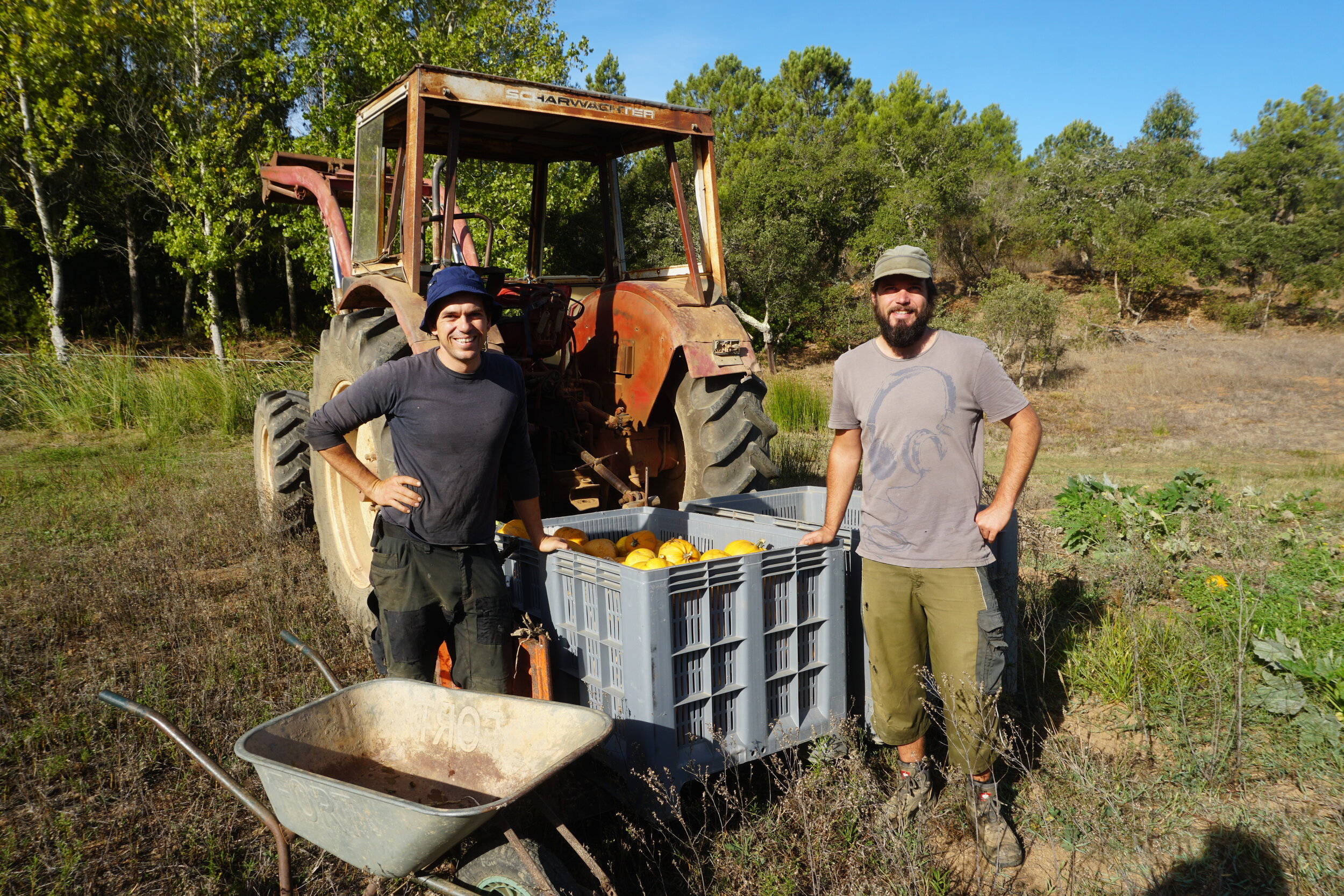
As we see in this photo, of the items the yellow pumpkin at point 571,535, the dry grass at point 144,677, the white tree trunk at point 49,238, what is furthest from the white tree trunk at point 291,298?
the yellow pumpkin at point 571,535

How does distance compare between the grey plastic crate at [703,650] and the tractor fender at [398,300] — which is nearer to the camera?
the grey plastic crate at [703,650]

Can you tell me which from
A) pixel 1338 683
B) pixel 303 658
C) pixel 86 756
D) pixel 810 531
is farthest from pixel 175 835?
pixel 1338 683

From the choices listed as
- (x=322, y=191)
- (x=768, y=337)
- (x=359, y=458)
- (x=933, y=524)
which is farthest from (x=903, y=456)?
(x=768, y=337)

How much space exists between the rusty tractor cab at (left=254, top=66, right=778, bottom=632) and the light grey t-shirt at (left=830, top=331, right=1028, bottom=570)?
1491mm

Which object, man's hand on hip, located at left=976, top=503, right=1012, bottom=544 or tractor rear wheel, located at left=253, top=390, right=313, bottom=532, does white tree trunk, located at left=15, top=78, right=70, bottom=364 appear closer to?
tractor rear wheel, located at left=253, top=390, right=313, bottom=532

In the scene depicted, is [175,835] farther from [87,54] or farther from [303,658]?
[87,54]

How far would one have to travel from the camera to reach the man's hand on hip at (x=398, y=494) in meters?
2.89

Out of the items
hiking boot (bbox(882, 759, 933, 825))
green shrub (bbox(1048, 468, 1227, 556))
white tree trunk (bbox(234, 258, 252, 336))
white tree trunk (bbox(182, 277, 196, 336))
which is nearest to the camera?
hiking boot (bbox(882, 759, 933, 825))

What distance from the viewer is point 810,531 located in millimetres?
3172

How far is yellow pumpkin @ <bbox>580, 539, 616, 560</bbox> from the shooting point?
10.8 ft

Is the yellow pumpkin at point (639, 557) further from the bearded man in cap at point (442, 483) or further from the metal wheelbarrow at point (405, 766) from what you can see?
the metal wheelbarrow at point (405, 766)

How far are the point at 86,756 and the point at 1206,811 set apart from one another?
4134mm

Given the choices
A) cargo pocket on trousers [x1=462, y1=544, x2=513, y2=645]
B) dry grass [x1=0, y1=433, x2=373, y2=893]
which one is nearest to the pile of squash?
cargo pocket on trousers [x1=462, y1=544, x2=513, y2=645]

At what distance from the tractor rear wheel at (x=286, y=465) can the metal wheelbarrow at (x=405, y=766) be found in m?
3.52
